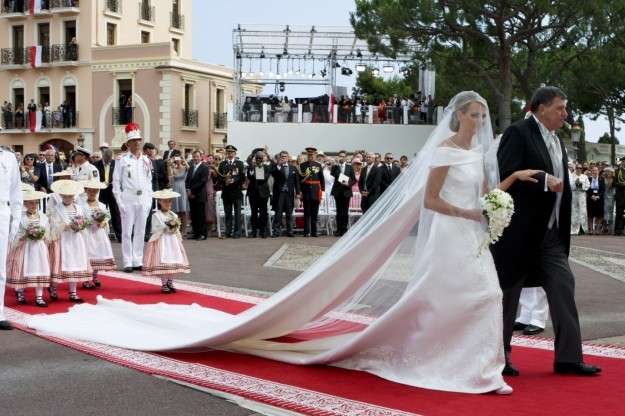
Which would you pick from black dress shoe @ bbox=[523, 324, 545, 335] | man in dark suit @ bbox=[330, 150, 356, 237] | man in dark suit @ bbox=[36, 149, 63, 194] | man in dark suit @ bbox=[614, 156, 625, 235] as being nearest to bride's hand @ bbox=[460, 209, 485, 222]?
black dress shoe @ bbox=[523, 324, 545, 335]

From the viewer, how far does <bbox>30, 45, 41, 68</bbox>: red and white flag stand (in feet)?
160

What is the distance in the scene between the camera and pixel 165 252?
1119 centimetres

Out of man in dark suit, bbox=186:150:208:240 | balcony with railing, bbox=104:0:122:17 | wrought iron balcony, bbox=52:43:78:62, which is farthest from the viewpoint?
balcony with railing, bbox=104:0:122:17

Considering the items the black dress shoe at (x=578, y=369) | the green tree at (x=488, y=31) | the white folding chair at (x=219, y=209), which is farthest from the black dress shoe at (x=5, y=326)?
the green tree at (x=488, y=31)

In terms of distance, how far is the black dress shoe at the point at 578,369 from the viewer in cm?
680

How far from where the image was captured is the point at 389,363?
661 cm

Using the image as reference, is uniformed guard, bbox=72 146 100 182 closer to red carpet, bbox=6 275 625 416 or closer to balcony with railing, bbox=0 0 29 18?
red carpet, bbox=6 275 625 416

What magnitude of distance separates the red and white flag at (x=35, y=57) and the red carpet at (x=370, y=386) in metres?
43.4

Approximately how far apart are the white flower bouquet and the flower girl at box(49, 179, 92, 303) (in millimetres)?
5607

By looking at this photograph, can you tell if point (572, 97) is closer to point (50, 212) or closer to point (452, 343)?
point (50, 212)

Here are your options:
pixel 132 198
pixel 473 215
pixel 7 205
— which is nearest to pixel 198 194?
pixel 132 198

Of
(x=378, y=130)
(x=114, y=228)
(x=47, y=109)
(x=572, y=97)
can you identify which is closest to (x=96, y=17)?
(x=47, y=109)

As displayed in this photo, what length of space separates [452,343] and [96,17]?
145 ft

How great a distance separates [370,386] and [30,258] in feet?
16.9
